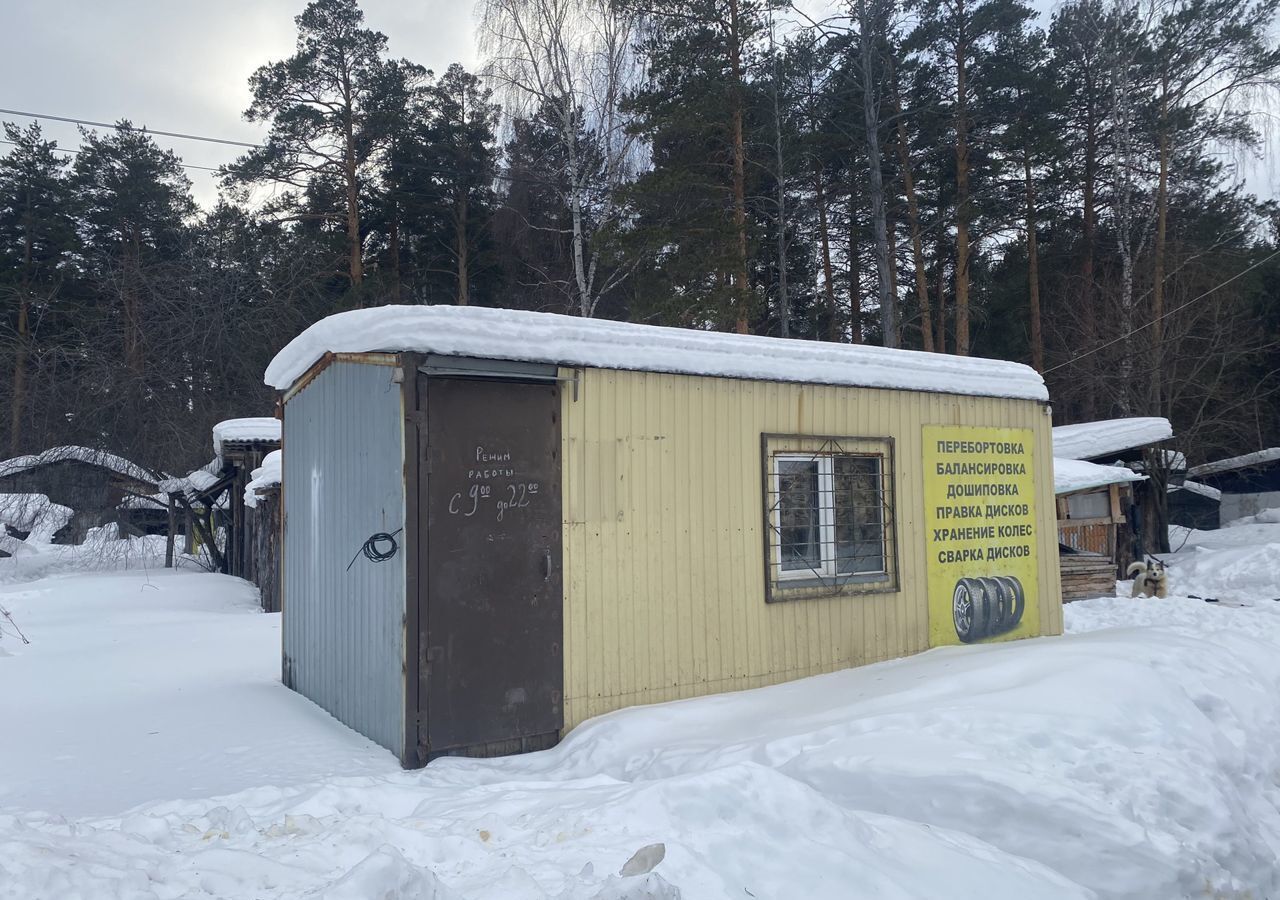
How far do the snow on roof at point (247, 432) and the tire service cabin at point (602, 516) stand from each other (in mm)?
7522

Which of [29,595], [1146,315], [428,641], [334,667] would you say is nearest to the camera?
[428,641]

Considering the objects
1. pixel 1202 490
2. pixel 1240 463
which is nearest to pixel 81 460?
pixel 1202 490

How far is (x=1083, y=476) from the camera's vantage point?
1466 centimetres

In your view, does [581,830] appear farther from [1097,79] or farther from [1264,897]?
[1097,79]

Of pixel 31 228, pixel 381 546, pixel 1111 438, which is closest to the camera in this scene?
pixel 381 546

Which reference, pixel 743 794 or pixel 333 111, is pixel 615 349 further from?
pixel 333 111

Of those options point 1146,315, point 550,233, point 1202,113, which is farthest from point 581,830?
point 1202,113

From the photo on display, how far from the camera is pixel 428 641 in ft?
16.2

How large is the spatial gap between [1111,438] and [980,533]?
427 inches

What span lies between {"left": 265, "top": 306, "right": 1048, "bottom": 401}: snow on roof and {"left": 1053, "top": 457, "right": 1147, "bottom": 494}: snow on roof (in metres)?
7.54

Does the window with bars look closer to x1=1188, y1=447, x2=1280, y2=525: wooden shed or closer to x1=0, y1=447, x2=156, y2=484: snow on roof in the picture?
x1=0, y1=447, x2=156, y2=484: snow on roof

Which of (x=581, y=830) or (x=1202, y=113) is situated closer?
(x=581, y=830)

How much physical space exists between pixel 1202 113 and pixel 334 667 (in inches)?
860

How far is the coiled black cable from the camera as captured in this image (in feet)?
16.5
